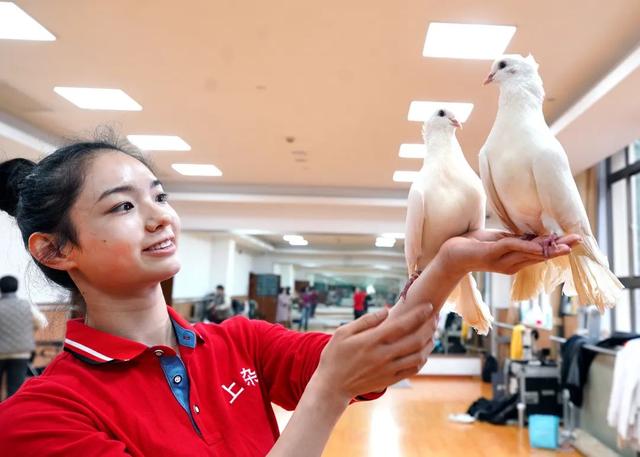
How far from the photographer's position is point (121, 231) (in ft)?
2.69

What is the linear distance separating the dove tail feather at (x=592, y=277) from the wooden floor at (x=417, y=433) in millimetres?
3911

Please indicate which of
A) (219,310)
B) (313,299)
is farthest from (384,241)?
(313,299)

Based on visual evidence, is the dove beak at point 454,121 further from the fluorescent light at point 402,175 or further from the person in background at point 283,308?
the person in background at point 283,308

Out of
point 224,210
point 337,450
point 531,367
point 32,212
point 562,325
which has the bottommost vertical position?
point 337,450

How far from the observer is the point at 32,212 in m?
0.90

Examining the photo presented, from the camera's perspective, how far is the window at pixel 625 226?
5.39 meters

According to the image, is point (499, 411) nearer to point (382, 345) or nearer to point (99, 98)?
point (99, 98)

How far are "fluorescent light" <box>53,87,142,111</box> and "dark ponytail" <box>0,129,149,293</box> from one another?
3.74 metres

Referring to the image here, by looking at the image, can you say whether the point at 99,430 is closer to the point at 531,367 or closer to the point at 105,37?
the point at 105,37

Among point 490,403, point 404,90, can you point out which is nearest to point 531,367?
point 490,403

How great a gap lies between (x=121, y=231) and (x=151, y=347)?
8.2 inches

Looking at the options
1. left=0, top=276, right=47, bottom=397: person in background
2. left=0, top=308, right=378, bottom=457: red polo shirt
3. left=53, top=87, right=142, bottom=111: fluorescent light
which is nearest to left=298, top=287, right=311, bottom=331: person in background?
left=53, top=87, right=142, bottom=111: fluorescent light

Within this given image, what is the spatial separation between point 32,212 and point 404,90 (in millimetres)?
3600

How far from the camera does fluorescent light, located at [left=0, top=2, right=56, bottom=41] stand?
10.2 ft
